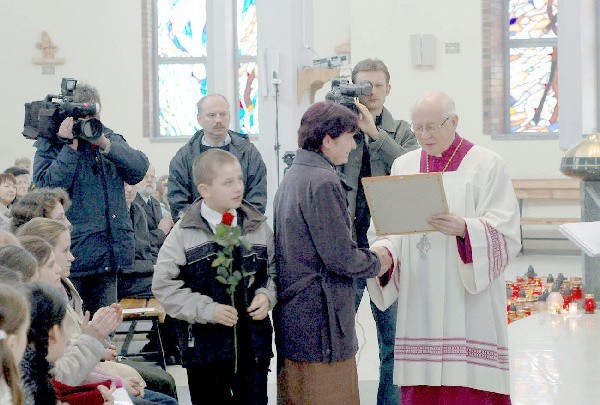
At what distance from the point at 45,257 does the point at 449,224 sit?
61.9 inches

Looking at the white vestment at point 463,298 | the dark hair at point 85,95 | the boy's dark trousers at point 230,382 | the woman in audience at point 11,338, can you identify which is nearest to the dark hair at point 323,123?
the white vestment at point 463,298

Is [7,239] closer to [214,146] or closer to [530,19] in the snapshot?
[214,146]

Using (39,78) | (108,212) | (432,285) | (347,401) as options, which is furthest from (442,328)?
(39,78)

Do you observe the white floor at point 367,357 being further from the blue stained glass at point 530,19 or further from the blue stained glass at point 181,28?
the blue stained glass at point 181,28

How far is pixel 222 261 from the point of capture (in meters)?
4.33

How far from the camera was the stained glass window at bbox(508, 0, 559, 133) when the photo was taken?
14180 millimetres

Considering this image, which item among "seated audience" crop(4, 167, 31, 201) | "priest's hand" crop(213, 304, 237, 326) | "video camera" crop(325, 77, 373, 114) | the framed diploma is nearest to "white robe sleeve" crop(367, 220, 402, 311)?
the framed diploma

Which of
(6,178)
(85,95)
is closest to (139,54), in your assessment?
(6,178)

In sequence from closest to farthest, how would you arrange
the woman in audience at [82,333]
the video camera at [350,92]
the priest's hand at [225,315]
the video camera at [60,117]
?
the woman in audience at [82,333], the priest's hand at [225,315], the video camera at [350,92], the video camera at [60,117]

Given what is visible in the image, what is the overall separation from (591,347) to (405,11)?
7.72 metres

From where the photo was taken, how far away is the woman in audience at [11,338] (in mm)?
2590

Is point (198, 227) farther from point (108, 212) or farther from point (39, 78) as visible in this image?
point (39, 78)

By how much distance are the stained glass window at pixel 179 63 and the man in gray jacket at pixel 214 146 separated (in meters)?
9.80

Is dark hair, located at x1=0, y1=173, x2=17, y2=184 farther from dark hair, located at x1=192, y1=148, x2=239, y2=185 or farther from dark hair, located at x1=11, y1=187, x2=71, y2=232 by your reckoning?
dark hair, located at x1=192, y1=148, x2=239, y2=185
